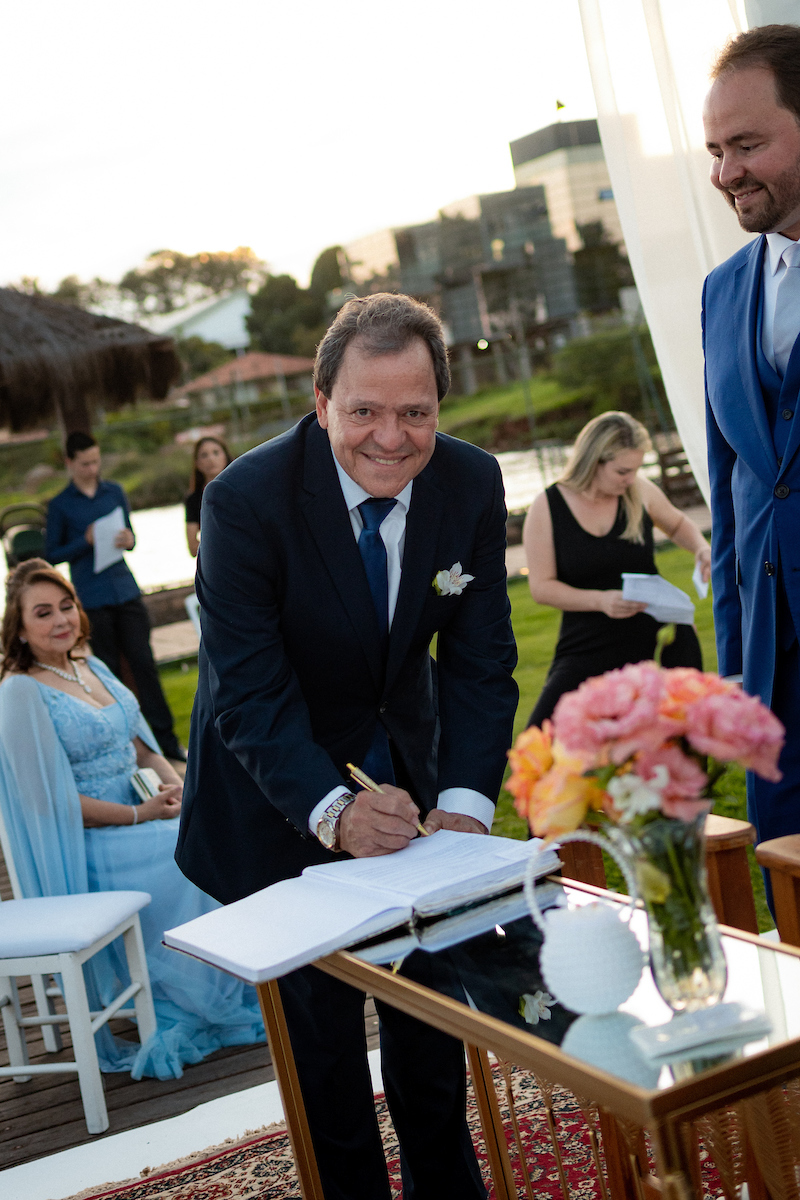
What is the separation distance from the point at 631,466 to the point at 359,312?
239 centimetres

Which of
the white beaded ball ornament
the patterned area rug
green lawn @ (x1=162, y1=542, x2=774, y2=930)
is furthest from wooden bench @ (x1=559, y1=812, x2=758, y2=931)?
green lawn @ (x1=162, y1=542, x2=774, y2=930)

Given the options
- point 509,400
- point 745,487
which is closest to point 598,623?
point 745,487

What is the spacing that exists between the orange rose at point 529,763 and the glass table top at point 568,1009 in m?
0.19

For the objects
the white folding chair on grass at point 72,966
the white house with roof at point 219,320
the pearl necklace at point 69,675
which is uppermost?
the white house with roof at point 219,320

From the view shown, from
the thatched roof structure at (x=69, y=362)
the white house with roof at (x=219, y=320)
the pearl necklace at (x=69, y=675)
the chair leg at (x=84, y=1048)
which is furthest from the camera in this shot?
the white house with roof at (x=219, y=320)

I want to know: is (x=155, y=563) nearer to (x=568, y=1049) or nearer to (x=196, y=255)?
(x=568, y=1049)

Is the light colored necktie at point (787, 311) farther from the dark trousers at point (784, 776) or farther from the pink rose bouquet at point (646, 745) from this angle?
the pink rose bouquet at point (646, 745)

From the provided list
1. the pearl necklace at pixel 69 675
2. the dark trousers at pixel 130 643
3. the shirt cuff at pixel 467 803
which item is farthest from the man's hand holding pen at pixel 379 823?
A: the dark trousers at pixel 130 643

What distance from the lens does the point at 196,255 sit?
82.9ft

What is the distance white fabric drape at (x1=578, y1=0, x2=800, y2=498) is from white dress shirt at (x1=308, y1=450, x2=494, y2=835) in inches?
68.9

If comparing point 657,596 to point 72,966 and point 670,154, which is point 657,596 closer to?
point 670,154

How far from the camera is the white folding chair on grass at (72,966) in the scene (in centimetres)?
281

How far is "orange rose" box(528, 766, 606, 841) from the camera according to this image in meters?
1.02

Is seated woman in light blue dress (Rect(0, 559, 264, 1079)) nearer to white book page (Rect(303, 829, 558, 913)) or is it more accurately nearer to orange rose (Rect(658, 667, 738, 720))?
white book page (Rect(303, 829, 558, 913))
